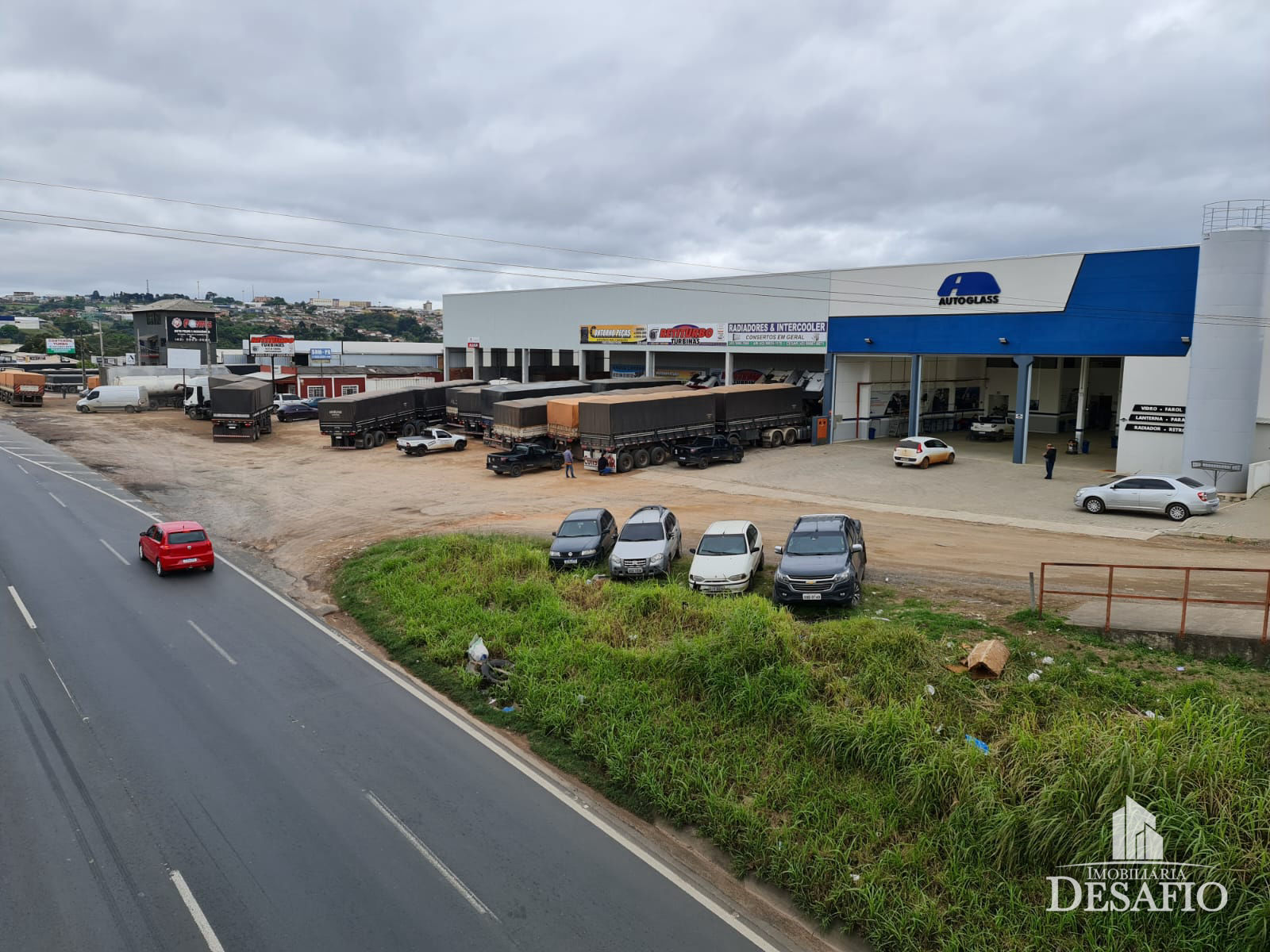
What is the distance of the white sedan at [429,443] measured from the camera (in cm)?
4325

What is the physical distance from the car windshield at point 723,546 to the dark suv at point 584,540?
2.82m

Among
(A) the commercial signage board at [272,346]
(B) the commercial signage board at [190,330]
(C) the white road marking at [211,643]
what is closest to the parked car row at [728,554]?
(C) the white road marking at [211,643]

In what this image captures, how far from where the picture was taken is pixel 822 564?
17047mm

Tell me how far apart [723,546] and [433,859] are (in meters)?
11.2

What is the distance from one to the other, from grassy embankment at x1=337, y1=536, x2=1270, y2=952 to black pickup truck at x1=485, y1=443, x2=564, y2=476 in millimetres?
19862

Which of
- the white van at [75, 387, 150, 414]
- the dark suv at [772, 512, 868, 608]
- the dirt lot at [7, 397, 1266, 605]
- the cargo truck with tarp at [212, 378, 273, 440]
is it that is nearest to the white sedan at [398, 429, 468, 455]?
the dirt lot at [7, 397, 1266, 605]

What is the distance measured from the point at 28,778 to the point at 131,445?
4154 cm

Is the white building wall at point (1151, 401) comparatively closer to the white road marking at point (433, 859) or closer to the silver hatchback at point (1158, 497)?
the silver hatchback at point (1158, 497)

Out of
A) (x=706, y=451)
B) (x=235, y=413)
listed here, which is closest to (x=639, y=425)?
(x=706, y=451)

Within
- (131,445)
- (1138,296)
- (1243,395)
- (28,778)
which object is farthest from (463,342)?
(28,778)

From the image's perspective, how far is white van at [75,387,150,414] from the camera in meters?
63.2

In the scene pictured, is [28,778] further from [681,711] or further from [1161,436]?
[1161,436]

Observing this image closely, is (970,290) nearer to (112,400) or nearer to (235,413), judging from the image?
(235,413)

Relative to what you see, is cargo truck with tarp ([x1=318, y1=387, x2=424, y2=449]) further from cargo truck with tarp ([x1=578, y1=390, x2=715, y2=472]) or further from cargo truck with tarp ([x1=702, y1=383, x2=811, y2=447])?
cargo truck with tarp ([x1=702, y1=383, x2=811, y2=447])
